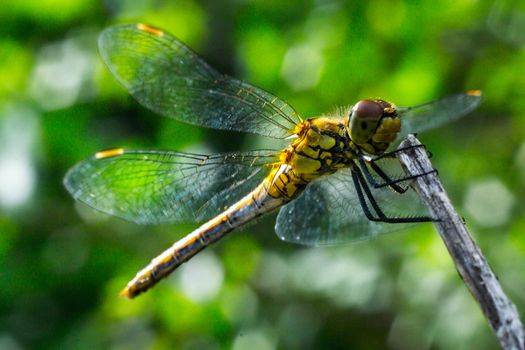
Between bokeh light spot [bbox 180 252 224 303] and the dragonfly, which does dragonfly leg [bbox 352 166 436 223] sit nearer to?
the dragonfly

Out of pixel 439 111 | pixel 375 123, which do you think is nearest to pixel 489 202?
pixel 439 111

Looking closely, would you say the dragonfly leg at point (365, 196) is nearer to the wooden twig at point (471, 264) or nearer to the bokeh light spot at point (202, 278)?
the wooden twig at point (471, 264)

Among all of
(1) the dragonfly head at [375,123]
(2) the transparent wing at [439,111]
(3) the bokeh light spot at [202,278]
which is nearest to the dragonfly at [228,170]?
(2) the transparent wing at [439,111]

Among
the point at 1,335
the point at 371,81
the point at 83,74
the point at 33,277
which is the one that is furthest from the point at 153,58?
the point at 1,335

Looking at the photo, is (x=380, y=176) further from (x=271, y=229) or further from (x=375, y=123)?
(x=271, y=229)

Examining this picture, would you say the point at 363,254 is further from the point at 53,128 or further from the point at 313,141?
the point at 53,128

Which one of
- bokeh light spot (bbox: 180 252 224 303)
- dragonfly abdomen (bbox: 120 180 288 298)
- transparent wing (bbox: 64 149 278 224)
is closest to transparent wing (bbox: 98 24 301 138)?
transparent wing (bbox: 64 149 278 224)
